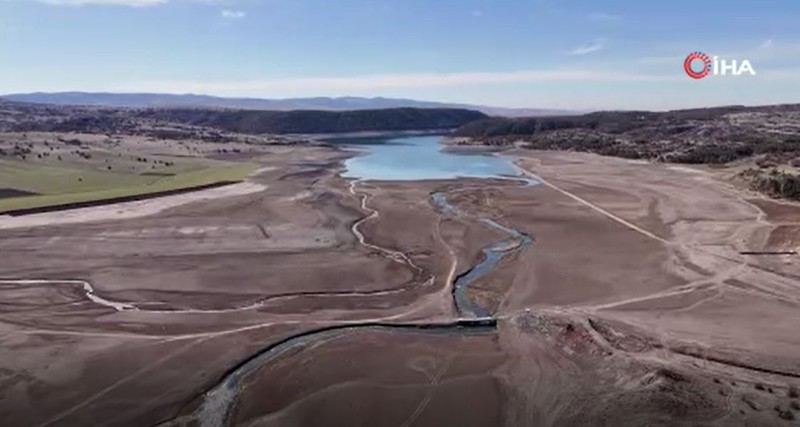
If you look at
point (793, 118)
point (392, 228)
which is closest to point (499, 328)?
point (392, 228)

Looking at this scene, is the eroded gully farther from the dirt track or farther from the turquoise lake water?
the turquoise lake water

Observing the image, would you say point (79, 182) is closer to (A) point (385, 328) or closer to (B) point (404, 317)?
(B) point (404, 317)

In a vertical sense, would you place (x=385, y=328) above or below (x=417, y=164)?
below

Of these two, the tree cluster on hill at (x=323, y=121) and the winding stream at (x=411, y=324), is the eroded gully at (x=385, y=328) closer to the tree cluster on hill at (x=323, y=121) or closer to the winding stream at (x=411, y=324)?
the winding stream at (x=411, y=324)

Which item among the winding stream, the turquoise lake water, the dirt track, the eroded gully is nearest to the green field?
the dirt track

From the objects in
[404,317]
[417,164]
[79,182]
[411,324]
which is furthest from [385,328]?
[417,164]
